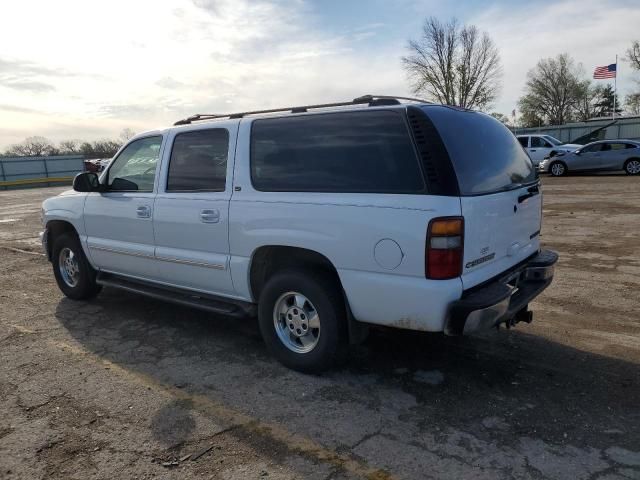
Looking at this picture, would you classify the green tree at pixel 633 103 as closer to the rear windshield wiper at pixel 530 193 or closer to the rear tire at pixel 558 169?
the rear tire at pixel 558 169

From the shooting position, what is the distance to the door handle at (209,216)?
4250 mm

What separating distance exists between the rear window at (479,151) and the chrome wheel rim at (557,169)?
62.5 feet

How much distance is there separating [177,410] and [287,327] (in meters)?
1.01

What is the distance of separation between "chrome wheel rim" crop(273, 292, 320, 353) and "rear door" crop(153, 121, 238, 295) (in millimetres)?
551

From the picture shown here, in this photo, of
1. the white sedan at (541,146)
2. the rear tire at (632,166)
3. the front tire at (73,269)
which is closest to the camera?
the front tire at (73,269)

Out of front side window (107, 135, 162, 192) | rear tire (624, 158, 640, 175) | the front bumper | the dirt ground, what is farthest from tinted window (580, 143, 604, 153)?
front side window (107, 135, 162, 192)

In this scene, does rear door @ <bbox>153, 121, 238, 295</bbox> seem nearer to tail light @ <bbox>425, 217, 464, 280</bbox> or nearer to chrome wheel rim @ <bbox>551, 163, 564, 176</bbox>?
tail light @ <bbox>425, 217, 464, 280</bbox>

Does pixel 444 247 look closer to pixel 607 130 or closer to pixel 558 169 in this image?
pixel 558 169

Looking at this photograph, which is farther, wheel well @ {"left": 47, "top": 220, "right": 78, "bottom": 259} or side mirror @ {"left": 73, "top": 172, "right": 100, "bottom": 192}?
wheel well @ {"left": 47, "top": 220, "right": 78, "bottom": 259}

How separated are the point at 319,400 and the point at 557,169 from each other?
68.3ft

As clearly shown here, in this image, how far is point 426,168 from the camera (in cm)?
326

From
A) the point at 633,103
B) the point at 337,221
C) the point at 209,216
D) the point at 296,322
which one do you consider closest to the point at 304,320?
the point at 296,322

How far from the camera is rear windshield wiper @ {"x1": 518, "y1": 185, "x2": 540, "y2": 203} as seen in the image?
12.5ft

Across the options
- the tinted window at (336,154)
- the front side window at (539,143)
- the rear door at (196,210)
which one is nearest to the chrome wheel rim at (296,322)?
the rear door at (196,210)
